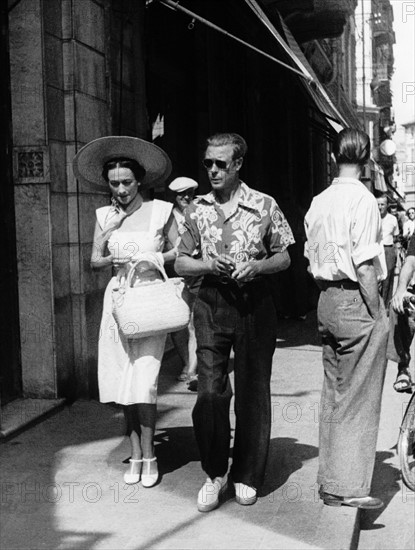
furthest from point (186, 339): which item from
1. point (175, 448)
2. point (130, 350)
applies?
point (130, 350)

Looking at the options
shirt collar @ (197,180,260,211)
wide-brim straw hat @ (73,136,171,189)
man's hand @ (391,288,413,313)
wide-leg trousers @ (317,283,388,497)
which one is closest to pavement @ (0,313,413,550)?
wide-leg trousers @ (317,283,388,497)

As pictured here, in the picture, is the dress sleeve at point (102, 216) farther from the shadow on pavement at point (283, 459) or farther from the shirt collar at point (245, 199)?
the shadow on pavement at point (283, 459)

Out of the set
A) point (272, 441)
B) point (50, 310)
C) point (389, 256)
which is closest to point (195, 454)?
point (272, 441)

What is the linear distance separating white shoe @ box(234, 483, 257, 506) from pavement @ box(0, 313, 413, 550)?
4 cm

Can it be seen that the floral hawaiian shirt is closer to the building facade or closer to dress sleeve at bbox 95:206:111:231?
dress sleeve at bbox 95:206:111:231

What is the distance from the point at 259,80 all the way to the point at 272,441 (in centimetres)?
1014

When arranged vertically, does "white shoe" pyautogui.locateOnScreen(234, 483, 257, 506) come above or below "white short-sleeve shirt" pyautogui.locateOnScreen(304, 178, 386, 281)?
below

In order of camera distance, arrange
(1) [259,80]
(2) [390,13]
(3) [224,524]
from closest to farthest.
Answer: (3) [224,524], (1) [259,80], (2) [390,13]

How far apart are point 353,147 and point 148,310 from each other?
4.76ft

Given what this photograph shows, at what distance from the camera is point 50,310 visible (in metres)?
6.72

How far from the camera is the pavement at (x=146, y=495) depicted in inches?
160

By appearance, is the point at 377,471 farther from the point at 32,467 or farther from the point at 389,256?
the point at 389,256

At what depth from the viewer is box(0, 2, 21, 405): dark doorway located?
6605mm

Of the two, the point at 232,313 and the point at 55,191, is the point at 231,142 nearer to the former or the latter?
the point at 232,313
